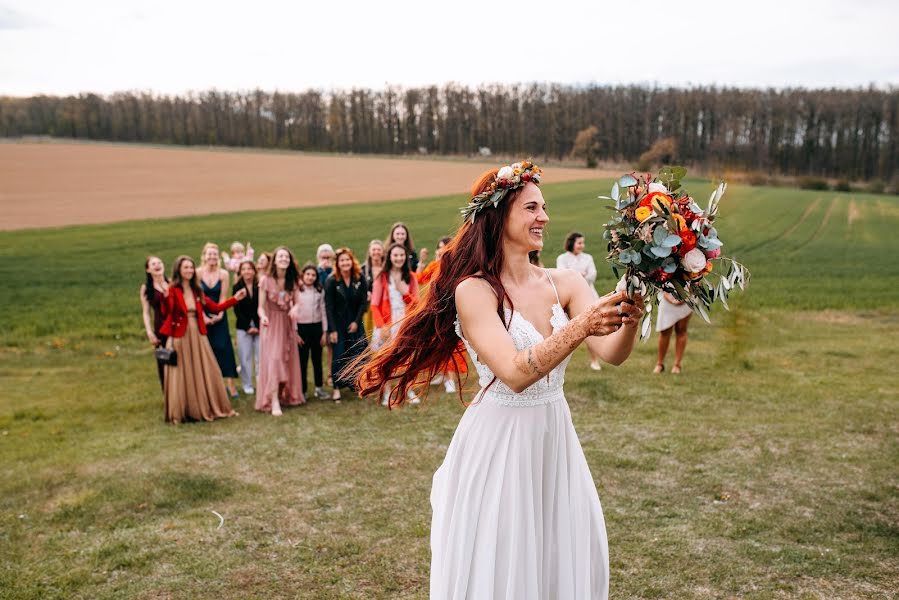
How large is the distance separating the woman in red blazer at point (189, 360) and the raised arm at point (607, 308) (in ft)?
24.3

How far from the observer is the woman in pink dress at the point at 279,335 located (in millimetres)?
10555

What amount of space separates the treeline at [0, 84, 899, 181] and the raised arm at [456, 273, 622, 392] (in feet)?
298

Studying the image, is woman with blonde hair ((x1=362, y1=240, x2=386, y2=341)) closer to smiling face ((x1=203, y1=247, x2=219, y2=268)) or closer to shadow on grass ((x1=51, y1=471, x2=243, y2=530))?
smiling face ((x1=203, y1=247, x2=219, y2=268))

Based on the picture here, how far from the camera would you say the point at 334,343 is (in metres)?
11.1

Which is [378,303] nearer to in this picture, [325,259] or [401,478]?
[325,259]

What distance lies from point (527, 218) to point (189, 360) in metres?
7.89

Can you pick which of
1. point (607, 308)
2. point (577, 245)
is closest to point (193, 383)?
point (577, 245)

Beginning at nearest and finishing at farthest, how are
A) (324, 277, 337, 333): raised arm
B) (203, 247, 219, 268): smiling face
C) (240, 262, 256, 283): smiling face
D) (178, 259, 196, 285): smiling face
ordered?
(178, 259, 196, 285): smiling face < (324, 277, 337, 333): raised arm < (203, 247, 219, 268): smiling face < (240, 262, 256, 283): smiling face

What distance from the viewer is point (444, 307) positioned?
3.68 m

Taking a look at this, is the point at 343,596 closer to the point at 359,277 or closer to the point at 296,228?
the point at 359,277

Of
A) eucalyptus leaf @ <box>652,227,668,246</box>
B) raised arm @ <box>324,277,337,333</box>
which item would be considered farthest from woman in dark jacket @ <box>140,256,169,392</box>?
eucalyptus leaf @ <box>652,227,668,246</box>

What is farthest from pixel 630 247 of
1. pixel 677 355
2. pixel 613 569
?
pixel 677 355

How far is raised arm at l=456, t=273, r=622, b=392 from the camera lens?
2832mm

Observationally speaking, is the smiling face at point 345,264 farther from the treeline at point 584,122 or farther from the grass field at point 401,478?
the treeline at point 584,122
